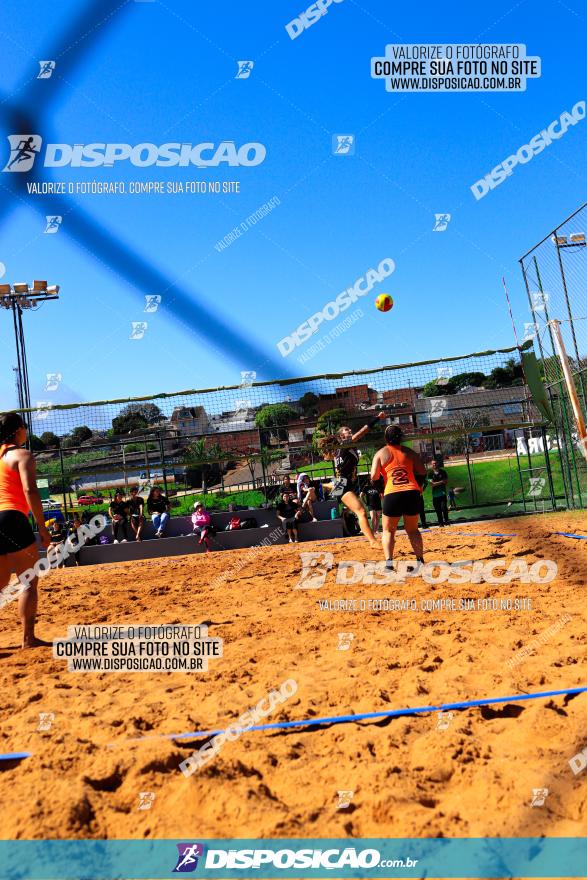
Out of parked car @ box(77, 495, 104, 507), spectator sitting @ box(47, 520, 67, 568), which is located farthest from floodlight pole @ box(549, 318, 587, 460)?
parked car @ box(77, 495, 104, 507)

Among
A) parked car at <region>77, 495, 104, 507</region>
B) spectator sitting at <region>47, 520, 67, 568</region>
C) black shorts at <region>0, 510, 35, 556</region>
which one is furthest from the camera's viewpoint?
parked car at <region>77, 495, 104, 507</region>

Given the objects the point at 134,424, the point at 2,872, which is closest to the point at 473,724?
the point at 2,872

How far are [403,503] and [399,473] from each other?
332 mm

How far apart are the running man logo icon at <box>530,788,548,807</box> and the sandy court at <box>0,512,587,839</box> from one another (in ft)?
0.07

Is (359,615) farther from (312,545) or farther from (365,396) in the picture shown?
(365,396)

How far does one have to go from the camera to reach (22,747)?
9.86 feet

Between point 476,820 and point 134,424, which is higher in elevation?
point 134,424

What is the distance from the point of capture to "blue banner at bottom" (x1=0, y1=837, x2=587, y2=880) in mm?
2029

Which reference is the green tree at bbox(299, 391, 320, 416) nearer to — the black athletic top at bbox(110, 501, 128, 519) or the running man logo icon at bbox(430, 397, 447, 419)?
the running man logo icon at bbox(430, 397, 447, 419)

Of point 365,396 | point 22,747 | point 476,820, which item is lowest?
point 476,820

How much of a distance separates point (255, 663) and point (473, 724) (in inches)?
60.5

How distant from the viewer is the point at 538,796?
2.32m

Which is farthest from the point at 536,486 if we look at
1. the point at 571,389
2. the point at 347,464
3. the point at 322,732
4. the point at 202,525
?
the point at 322,732

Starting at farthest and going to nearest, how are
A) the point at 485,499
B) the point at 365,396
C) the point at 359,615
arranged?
1. the point at 485,499
2. the point at 365,396
3. the point at 359,615
